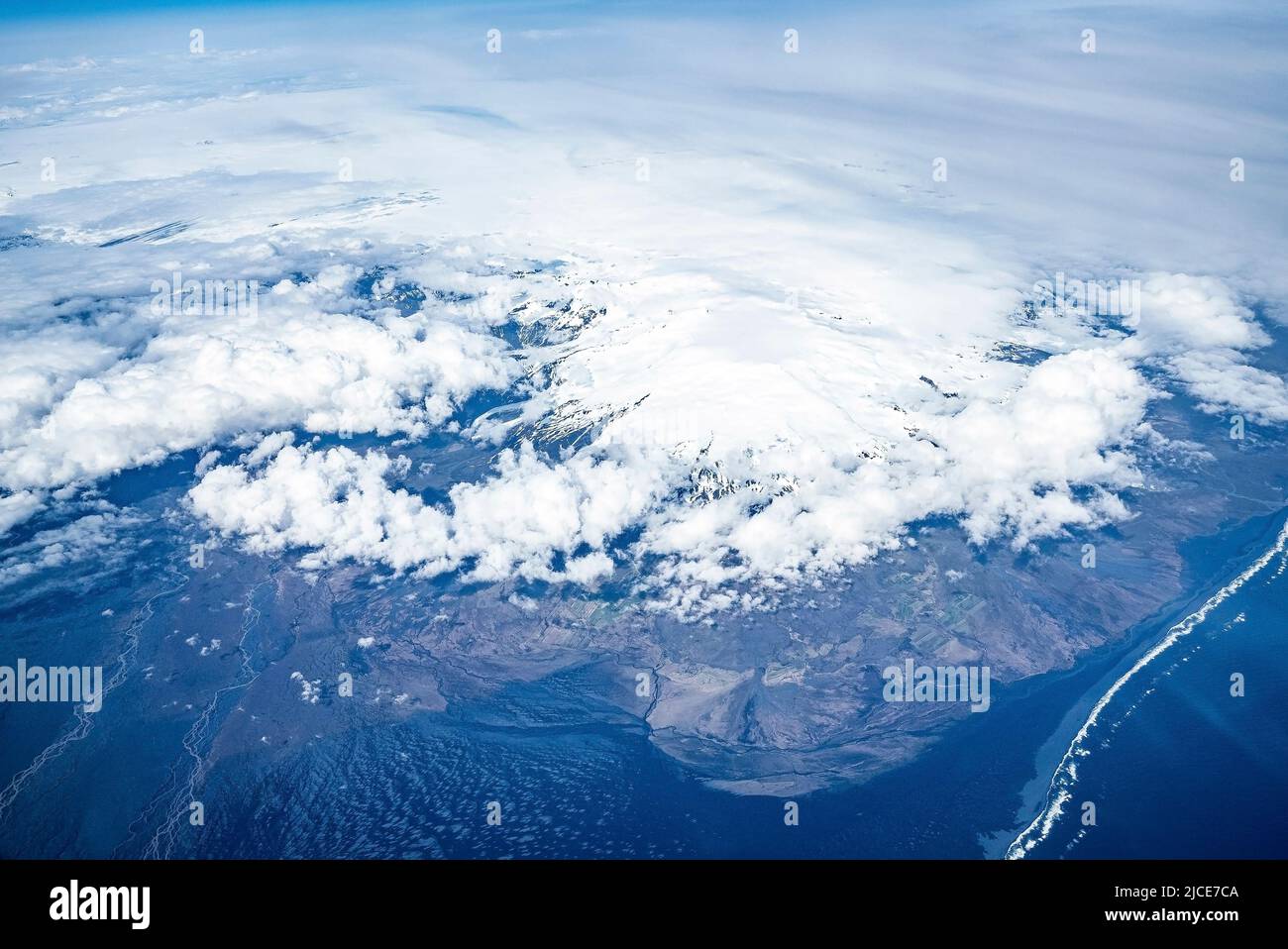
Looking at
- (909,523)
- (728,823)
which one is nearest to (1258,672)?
(909,523)

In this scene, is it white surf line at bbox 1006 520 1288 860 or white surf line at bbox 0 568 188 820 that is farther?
white surf line at bbox 0 568 188 820

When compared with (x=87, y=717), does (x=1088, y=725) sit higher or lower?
lower

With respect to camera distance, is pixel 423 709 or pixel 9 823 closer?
pixel 9 823

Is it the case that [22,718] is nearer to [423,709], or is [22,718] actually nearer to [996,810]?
[423,709]

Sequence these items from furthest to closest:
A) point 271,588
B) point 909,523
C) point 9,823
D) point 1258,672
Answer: point 909,523 < point 271,588 < point 1258,672 < point 9,823
